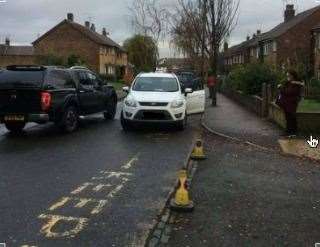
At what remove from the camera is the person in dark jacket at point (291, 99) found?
14.1 m

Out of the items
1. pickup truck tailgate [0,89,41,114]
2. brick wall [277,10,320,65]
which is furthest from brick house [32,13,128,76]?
pickup truck tailgate [0,89,41,114]

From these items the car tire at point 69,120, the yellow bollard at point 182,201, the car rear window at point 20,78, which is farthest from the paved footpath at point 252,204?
the car rear window at point 20,78

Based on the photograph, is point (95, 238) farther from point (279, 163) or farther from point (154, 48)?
point (154, 48)

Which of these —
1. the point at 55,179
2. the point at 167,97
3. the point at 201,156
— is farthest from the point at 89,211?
the point at 167,97

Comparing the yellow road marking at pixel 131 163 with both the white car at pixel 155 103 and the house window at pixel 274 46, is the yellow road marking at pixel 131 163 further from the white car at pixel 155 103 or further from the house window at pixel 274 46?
the house window at pixel 274 46

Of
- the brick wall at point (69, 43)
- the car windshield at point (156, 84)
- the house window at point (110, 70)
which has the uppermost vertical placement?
the brick wall at point (69, 43)

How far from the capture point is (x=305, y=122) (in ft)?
47.9

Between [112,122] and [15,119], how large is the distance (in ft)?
15.8

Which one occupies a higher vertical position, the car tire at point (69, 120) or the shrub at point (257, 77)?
the shrub at point (257, 77)

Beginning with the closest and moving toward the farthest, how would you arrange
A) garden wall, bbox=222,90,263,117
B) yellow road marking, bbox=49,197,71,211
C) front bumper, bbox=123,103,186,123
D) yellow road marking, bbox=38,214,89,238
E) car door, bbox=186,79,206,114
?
yellow road marking, bbox=38,214,89,238 → yellow road marking, bbox=49,197,71,211 → front bumper, bbox=123,103,186,123 → car door, bbox=186,79,206,114 → garden wall, bbox=222,90,263,117

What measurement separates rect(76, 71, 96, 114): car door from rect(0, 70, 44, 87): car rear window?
6.30 ft

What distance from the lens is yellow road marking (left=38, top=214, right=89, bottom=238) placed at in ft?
19.2

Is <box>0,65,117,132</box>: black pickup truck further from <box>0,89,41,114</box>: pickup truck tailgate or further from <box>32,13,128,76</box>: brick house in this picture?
<box>32,13,128,76</box>: brick house

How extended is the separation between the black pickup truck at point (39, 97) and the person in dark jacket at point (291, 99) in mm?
5465
